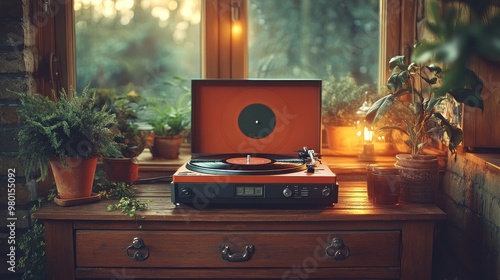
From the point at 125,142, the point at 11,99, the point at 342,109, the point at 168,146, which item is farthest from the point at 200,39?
the point at 11,99

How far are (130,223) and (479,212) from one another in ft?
4.09

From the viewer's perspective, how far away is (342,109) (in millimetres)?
2354

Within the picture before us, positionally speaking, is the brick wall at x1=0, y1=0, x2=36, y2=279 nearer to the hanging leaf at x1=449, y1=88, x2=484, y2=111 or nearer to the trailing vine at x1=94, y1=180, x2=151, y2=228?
the trailing vine at x1=94, y1=180, x2=151, y2=228

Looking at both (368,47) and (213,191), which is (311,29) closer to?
(368,47)

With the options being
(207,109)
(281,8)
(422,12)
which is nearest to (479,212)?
(422,12)

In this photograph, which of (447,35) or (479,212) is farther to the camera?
(479,212)

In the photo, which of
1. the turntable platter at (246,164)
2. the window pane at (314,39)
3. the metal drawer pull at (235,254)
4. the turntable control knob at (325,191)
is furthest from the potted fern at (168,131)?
the turntable control knob at (325,191)

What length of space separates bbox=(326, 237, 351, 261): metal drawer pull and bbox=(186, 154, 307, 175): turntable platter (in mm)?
289

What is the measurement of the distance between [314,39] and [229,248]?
1185mm

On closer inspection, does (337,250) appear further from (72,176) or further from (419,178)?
(72,176)

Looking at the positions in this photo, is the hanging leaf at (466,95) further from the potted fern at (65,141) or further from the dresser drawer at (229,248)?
the potted fern at (65,141)

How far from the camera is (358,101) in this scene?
7.70 feet

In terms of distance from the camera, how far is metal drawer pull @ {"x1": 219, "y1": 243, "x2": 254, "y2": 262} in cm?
170

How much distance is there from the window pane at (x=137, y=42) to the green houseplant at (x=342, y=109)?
2.16 ft
